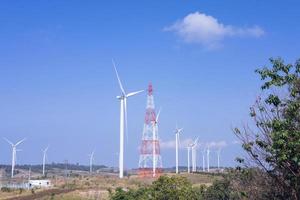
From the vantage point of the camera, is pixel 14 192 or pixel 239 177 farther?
pixel 14 192

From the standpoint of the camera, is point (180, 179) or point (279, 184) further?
point (180, 179)

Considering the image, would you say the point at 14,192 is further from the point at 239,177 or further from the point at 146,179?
the point at 239,177

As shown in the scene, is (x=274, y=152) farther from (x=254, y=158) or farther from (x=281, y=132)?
(x=254, y=158)

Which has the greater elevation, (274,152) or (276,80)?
(276,80)

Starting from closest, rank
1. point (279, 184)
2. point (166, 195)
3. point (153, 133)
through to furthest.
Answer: point (279, 184)
point (166, 195)
point (153, 133)

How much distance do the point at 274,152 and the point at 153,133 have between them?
76088mm

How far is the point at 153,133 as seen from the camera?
94250mm

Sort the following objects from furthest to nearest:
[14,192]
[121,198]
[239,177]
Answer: [14,192] < [121,198] < [239,177]

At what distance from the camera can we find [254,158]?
2048 centimetres

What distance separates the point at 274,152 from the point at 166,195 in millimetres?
33809

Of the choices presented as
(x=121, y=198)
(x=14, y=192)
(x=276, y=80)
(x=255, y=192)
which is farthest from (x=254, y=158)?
(x=14, y=192)

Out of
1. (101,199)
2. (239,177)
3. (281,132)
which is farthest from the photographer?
(101,199)

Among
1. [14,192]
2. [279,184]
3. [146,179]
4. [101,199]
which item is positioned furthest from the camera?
[146,179]

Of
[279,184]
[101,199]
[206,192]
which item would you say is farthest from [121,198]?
[279,184]
